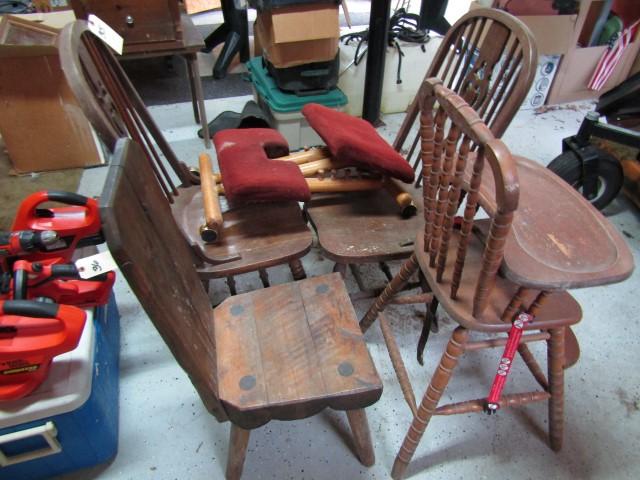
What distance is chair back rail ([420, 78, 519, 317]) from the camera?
63 cm

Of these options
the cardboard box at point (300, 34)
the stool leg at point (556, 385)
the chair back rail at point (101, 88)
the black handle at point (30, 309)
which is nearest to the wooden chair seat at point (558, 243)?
the stool leg at point (556, 385)

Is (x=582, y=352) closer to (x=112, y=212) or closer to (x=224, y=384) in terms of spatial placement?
(x=224, y=384)

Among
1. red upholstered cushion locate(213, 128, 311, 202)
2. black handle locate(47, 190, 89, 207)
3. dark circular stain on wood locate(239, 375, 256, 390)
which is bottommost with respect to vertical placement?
dark circular stain on wood locate(239, 375, 256, 390)

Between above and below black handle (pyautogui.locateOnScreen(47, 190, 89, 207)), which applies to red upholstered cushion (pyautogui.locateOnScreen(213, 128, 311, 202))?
above

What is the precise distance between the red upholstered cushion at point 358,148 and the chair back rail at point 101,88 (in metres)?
0.48

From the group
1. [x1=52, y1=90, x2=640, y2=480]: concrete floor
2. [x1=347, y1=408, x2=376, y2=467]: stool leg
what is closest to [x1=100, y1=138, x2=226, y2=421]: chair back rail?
[x1=347, y1=408, x2=376, y2=467]: stool leg

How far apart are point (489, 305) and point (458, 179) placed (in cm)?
34

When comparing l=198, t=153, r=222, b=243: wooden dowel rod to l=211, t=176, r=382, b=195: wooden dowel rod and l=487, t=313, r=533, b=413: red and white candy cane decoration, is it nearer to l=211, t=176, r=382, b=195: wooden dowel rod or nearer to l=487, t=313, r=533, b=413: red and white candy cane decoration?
l=211, t=176, r=382, b=195: wooden dowel rod

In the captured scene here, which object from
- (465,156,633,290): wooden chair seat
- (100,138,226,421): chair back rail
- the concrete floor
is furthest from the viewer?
the concrete floor

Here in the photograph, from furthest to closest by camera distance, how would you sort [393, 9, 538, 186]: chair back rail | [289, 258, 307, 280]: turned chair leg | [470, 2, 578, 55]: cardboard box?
[470, 2, 578, 55]: cardboard box
[289, 258, 307, 280]: turned chair leg
[393, 9, 538, 186]: chair back rail

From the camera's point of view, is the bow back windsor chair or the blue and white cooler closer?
the blue and white cooler

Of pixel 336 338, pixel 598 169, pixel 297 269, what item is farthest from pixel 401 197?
pixel 598 169

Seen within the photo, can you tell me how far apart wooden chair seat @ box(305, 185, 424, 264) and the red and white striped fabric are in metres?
2.35

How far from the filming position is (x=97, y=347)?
111 cm
